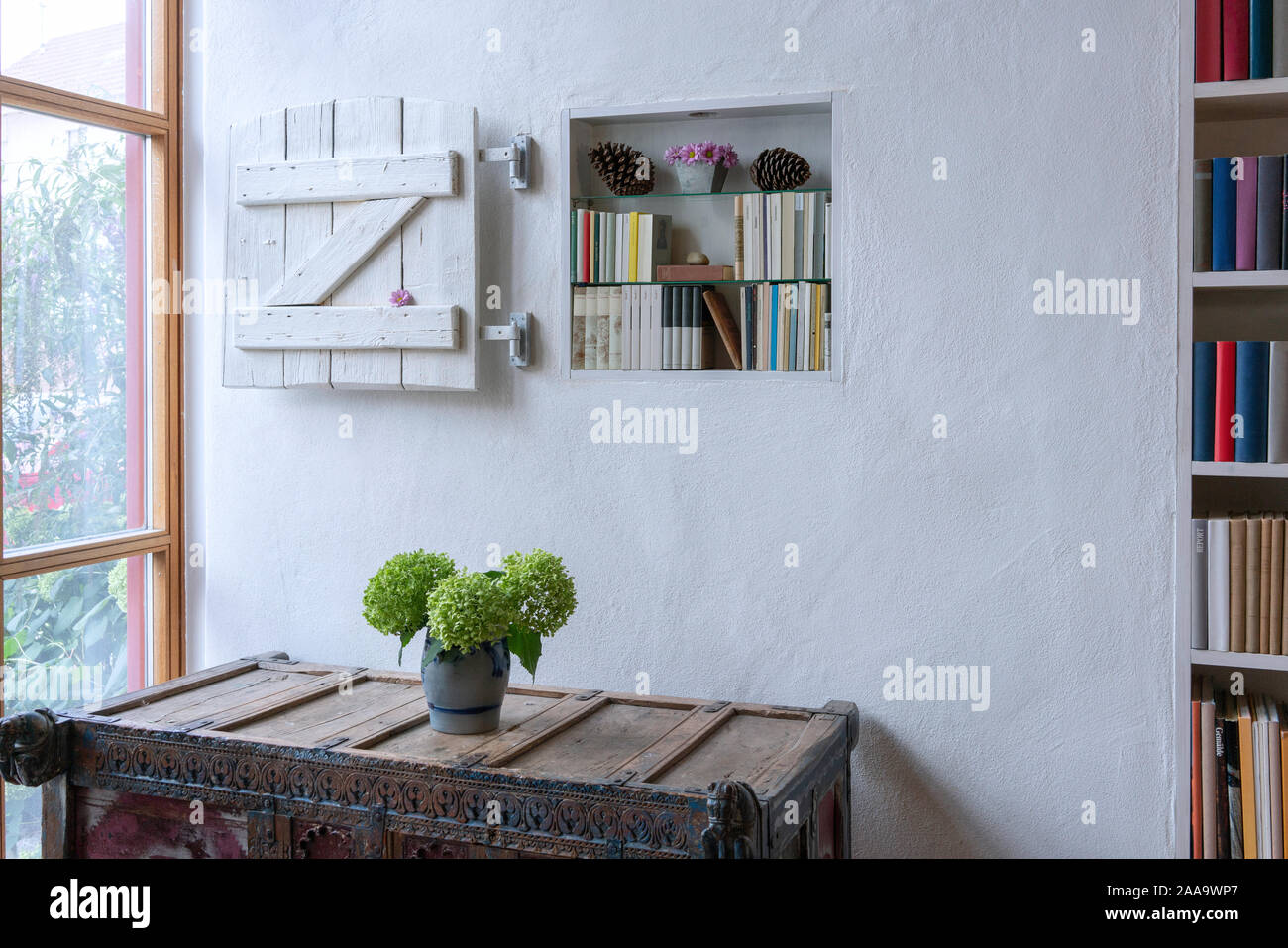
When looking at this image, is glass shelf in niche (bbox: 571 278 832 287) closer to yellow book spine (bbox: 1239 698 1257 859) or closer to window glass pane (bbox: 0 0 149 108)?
yellow book spine (bbox: 1239 698 1257 859)

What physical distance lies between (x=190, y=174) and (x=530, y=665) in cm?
187

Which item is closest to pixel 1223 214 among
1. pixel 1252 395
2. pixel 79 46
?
pixel 1252 395

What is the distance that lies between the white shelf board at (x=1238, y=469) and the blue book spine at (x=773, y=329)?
960mm

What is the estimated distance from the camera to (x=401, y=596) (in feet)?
8.39

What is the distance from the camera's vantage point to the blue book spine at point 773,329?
286 centimetres

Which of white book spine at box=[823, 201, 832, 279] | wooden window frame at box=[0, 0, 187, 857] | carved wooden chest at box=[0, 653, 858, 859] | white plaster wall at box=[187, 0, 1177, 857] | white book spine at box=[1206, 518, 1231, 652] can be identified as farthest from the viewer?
wooden window frame at box=[0, 0, 187, 857]

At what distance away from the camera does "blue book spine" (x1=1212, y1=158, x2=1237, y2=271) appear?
8.13 ft

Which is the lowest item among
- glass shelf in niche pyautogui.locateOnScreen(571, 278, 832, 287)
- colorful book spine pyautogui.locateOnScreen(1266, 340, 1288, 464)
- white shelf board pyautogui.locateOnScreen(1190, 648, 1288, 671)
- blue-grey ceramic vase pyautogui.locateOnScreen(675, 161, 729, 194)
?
white shelf board pyautogui.locateOnScreen(1190, 648, 1288, 671)

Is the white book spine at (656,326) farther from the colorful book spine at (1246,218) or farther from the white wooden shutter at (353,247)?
the colorful book spine at (1246,218)

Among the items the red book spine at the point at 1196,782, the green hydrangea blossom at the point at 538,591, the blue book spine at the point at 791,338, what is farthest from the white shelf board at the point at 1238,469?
the green hydrangea blossom at the point at 538,591

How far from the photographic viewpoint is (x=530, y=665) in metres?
2.56

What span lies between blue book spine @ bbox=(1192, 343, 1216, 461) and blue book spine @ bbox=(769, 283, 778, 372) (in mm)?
927

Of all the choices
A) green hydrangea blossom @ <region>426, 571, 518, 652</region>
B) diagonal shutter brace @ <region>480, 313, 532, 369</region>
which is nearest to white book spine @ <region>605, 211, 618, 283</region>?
diagonal shutter brace @ <region>480, 313, 532, 369</region>

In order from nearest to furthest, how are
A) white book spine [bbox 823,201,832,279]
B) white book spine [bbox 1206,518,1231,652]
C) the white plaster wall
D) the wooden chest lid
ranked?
the wooden chest lid < white book spine [bbox 1206,518,1231,652] < the white plaster wall < white book spine [bbox 823,201,832,279]
